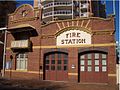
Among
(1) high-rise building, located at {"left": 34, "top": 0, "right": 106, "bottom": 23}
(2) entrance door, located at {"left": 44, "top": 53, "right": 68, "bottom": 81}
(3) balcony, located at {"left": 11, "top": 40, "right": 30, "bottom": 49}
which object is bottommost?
(2) entrance door, located at {"left": 44, "top": 53, "right": 68, "bottom": 81}

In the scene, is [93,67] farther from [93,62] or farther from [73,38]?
[73,38]

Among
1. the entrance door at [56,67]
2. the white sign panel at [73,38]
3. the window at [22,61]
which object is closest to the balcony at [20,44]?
the window at [22,61]

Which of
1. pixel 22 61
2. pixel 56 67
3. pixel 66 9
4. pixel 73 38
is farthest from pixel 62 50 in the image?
pixel 66 9

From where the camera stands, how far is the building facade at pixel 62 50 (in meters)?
23.1

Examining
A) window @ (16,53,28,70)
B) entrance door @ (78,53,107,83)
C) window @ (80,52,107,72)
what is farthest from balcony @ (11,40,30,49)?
window @ (80,52,107,72)

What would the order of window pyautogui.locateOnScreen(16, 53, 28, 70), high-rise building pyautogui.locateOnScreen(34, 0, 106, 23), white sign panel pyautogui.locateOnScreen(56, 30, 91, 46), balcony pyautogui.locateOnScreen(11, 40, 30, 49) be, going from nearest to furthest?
white sign panel pyautogui.locateOnScreen(56, 30, 91, 46) → balcony pyautogui.locateOnScreen(11, 40, 30, 49) → window pyautogui.locateOnScreen(16, 53, 28, 70) → high-rise building pyautogui.locateOnScreen(34, 0, 106, 23)

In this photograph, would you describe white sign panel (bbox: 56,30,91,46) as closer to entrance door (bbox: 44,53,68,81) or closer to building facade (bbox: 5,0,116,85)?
building facade (bbox: 5,0,116,85)

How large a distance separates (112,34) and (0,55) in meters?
19.0

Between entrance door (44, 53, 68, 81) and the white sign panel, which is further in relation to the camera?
entrance door (44, 53, 68, 81)

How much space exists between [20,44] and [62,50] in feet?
19.8

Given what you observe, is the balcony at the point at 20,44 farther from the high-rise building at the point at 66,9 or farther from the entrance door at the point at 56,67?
the high-rise building at the point at 66,9

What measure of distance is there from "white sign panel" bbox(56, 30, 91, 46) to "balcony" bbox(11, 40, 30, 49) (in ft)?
13.1

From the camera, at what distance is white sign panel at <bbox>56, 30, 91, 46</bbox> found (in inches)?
941

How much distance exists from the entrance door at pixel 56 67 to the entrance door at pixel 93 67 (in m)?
1.87
